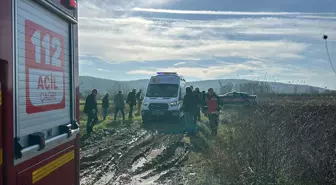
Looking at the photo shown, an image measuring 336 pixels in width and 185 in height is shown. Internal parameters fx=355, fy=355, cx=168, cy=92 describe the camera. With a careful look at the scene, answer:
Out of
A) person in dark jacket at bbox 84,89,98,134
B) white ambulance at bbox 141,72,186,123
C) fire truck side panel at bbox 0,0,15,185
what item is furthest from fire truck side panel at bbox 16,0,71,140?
white ambulance at bbox 141,72,186,123

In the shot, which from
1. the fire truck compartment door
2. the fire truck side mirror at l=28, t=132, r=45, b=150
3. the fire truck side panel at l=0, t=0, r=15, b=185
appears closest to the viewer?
the fire truck side panel at l=0, t=0, r=15, b=185

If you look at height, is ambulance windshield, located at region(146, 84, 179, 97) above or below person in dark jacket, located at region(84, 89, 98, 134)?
above

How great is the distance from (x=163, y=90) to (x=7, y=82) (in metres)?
16.5

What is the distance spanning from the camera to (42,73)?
10.3 feet

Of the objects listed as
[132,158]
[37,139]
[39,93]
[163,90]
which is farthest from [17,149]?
[163,90]

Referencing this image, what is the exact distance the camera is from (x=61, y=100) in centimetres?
366

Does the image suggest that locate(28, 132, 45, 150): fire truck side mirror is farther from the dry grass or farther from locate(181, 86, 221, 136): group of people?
locate(181, 86, 221, 136): group of people

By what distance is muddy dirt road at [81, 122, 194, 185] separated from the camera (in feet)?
24.5

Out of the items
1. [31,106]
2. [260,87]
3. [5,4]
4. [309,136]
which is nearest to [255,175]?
Answer: [309,136]

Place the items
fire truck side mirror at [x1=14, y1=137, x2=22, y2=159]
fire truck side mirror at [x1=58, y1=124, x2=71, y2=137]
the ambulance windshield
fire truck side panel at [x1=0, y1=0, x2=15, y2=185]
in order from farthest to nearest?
the ambulance windshield
fire truck side mirror at [x1=58, y1=124, x2=71, y2=137]
fire truck side mirror at [x1=14, y1=137, x2=22, y2=159]
fire truck side panel at [x1=0, y1=0, x2=15, y2=185]

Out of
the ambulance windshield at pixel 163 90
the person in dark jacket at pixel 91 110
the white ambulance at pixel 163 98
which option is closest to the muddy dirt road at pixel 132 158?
the person in dark jacket at pixel 91 110

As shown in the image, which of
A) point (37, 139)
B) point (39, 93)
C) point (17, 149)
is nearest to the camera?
point (17, 149)

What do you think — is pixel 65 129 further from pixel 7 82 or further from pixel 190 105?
pixel 190 105

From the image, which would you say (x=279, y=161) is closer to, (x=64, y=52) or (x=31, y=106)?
(x=64, y=52)
